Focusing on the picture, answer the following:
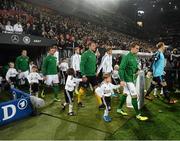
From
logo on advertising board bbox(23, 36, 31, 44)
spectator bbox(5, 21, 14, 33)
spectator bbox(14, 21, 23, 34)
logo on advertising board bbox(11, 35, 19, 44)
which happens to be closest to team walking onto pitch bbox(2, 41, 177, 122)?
logo on advertising board bbox(11, 35, 19, 44)

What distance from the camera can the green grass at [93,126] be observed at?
562cm

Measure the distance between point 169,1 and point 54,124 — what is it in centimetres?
4769

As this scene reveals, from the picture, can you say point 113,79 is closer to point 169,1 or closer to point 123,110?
point 123,110

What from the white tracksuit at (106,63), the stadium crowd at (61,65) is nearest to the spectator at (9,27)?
the stadium crowd at (61,65)

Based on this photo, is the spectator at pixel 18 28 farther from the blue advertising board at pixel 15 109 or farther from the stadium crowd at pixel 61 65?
the blue advertising board at pixel 15 109

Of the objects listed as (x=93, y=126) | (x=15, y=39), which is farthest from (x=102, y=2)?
(x=93, y=126)

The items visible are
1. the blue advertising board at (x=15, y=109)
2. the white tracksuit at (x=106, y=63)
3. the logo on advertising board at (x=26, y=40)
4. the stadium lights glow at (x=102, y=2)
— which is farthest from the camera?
the stadium lights glow at (x=102, y=2)

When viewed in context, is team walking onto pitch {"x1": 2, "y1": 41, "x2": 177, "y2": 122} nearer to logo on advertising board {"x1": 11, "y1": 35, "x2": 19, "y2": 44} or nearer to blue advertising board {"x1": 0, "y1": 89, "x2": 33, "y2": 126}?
blue advertising board {"x1": 0, "y1": 89, "x2": 33, "y2": 126}

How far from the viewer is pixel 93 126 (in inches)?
247

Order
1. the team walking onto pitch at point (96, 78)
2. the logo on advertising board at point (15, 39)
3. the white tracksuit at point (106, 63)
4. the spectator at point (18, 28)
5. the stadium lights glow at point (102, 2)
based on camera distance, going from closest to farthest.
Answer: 1. the team walking onto pitch at point (96, 78)
2. the white tracksuit at point (106, 63)
3. the logo on advertising board at point (15, 39)
4. the spectator at point (18, 28)
5. the stadium lights glow at point (102, 2)

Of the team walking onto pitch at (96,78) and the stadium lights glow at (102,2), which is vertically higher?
the stadium lights glow at (102,2)

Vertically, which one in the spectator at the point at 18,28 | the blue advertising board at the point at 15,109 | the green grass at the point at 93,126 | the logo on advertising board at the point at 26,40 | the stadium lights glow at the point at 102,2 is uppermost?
the stadium lights glow at the point at 102,2

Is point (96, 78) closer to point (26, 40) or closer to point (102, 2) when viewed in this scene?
point (26, 40)

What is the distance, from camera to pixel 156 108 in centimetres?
795
